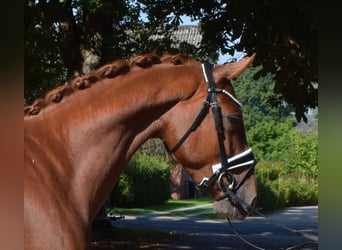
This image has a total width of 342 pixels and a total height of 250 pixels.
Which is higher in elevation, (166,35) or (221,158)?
(166,35)

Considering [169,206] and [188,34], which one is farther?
[169,206]

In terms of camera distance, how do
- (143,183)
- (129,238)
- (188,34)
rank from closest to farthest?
(188,34)
(129,238)
(143,183)

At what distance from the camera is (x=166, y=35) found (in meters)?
A: 9.62

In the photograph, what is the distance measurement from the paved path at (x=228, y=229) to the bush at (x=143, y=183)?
23.2 inches

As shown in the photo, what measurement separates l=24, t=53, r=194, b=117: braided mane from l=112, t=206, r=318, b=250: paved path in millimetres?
6756

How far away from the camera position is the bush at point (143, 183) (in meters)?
16.4

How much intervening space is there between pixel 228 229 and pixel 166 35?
6412 mm

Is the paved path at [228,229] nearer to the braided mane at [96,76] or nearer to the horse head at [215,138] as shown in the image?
the horse head at [215,138]

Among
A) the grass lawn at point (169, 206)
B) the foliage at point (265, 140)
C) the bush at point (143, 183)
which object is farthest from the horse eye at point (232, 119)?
the foliage at point (265, 140)

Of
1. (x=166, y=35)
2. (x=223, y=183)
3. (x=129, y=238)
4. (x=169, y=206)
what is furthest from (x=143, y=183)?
(x=223, y=183)

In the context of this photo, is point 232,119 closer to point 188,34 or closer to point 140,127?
point 140,127

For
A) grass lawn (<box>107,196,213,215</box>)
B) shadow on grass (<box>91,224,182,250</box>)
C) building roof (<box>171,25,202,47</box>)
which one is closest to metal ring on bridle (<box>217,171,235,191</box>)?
shadow on grass (<box>91,224,182,250</box>)

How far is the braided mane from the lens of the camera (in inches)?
100

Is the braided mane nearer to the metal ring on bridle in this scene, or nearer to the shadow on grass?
the metal ring on bridle
